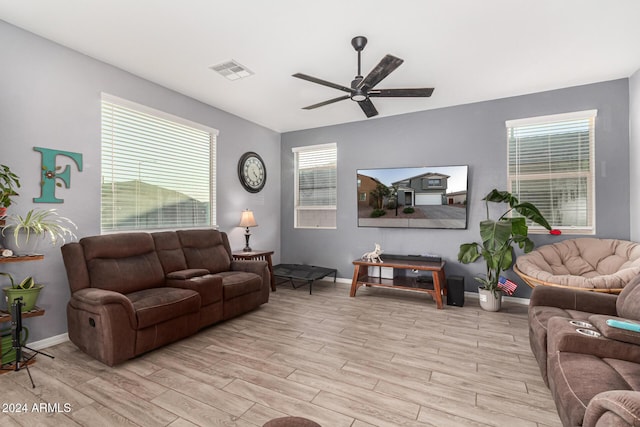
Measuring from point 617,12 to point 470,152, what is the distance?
2.17m

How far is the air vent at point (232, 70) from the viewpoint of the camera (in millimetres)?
3347

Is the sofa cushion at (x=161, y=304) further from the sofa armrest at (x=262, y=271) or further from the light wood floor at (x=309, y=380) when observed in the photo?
the sofa armrest at (x=262, y=271)

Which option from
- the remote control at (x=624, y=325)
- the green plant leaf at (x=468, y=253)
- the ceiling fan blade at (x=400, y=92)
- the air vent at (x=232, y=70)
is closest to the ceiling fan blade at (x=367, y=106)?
the ceiling fan blade at (x=400, y=92)

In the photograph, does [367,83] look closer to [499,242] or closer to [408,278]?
[499,242]

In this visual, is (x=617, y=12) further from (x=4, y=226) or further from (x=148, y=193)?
(x=4, y=226)

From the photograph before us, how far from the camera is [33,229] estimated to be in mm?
2688

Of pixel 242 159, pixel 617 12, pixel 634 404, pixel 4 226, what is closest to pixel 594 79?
pixel 617 12

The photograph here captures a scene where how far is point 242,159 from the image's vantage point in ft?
16.8

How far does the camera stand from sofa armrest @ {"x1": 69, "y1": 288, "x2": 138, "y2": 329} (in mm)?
2439

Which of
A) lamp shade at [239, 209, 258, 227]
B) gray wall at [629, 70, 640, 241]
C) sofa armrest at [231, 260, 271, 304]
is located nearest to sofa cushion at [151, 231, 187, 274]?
sofa armrest at [231, 260, 271, 304]

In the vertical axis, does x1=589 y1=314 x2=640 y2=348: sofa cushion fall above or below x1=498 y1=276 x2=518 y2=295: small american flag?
above

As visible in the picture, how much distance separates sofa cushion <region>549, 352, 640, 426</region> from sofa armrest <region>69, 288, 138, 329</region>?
2915 millimetres

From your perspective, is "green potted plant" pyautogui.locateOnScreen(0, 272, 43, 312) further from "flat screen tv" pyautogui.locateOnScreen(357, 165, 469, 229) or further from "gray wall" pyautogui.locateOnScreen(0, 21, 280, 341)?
"flat screen tv" pyautogui.locateOnScreen(357, 165, 469, 229)

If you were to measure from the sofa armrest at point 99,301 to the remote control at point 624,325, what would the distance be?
328cm
